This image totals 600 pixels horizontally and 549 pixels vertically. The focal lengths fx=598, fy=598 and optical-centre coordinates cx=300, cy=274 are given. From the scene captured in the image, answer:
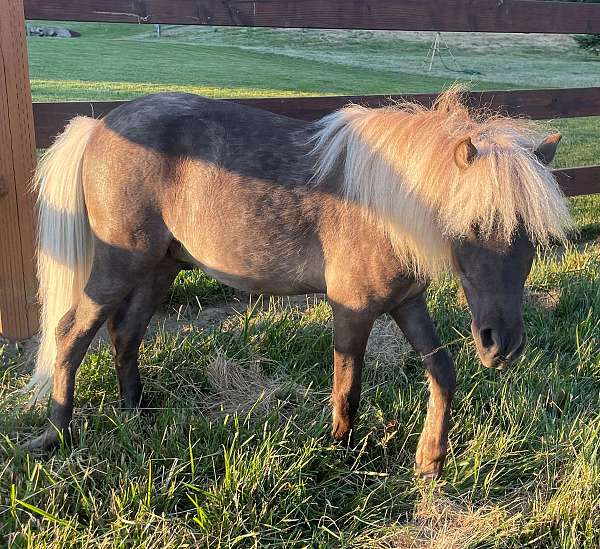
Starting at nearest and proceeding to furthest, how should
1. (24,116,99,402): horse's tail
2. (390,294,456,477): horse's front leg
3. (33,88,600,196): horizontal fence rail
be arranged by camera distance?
1. (390,294,456,477): horse's front leg
2. (24,116,99,402): horse's tail
3. (33,88,600,196): horizontal fence rail

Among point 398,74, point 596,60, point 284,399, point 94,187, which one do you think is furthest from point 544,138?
point 596,60

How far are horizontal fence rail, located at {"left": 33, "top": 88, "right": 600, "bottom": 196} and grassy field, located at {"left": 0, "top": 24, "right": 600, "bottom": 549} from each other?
1.25m

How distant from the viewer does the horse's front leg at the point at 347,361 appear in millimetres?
2398

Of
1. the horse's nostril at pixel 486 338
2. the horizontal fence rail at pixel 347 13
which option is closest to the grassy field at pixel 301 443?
the horse's nostril at pixel 486 338

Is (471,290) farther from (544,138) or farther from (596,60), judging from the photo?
(596,60)

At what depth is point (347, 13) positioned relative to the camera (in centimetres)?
407

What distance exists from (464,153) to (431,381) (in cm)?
107

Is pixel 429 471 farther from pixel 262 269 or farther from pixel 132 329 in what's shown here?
pixel 132 329

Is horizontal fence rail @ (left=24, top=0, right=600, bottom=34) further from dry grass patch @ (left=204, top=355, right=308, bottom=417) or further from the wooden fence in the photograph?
dry grass patch @ (left=204, top=355, right=308, bottom=417)

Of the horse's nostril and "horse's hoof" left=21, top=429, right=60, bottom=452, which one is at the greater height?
the horse's nostril

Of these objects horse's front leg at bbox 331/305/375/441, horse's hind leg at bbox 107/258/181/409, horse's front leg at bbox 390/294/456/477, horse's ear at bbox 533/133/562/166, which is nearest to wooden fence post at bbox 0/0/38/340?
horse's hind leg at bbox 107/258/181/409

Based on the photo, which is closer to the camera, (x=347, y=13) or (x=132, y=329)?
(x=132, y=329)

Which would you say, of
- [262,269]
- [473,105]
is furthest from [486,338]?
[473,105]

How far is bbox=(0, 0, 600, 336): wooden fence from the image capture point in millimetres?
3439
